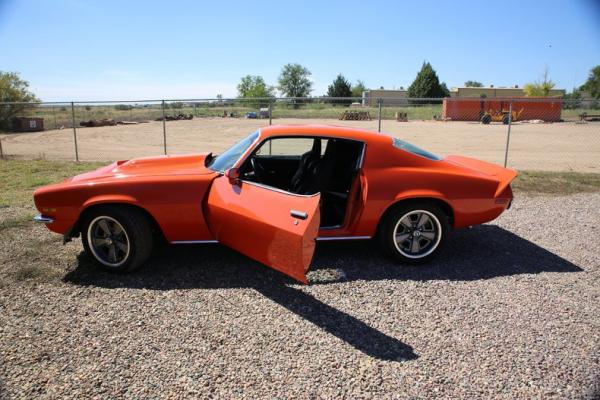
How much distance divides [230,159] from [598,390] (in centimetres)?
352

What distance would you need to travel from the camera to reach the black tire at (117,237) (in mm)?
4098

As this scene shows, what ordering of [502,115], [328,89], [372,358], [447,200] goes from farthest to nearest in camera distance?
[328,89] < [502,115] < [447,200] < [372,358]

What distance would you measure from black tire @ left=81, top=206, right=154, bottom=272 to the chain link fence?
682 centimetres

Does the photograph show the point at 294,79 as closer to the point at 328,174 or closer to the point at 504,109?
the point at 504,109

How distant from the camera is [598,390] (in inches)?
103

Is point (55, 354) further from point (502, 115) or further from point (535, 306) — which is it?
point (502, 115)

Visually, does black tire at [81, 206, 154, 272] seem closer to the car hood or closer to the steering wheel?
the car hood

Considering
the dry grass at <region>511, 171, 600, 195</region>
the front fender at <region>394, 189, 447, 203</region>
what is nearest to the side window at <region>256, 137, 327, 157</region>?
the front fender at <region>394, 189, 447, 203</region>

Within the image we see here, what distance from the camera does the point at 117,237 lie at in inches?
166

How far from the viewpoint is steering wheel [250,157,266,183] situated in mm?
4895

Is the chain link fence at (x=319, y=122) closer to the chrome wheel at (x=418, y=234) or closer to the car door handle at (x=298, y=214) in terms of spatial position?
the chrome wheel at (x=418, y=234)

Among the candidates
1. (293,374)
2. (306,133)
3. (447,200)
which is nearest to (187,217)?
(306,133)

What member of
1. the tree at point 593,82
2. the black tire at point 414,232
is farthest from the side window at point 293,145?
the tree at point 593,82

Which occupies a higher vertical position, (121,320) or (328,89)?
(328,89)
